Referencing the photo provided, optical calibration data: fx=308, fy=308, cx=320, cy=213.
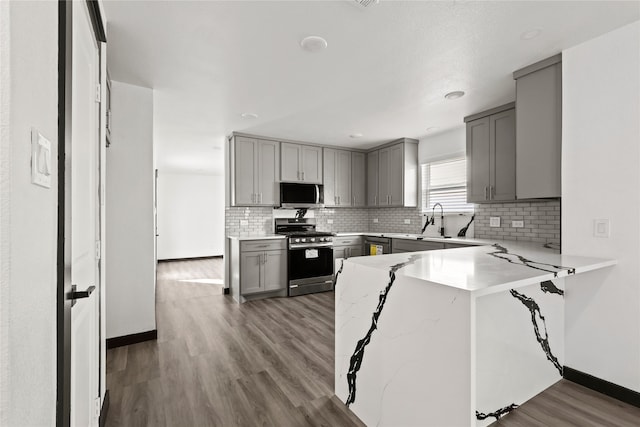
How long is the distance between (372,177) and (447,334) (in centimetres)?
452

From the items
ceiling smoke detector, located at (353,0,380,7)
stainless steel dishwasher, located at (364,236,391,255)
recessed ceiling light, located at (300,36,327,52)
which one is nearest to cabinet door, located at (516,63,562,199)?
ceiling smoke detector, located at (353,0,380,7)

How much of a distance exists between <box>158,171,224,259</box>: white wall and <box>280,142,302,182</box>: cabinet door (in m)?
4.69

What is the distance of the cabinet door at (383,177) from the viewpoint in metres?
5.29

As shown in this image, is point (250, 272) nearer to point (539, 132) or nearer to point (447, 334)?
point (447, 334)

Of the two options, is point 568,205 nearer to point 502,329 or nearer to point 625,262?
point 625,262

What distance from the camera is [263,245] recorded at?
14.6 ft

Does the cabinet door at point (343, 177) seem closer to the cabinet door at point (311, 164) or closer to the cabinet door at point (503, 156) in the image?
the cabinet door at point (311, 164)

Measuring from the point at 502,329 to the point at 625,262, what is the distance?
101 cm

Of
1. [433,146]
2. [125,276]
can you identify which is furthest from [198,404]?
[433,146]

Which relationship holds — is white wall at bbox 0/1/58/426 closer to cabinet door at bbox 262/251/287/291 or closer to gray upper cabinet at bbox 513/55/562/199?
gray upper cabinet at bbox 513/55/562/199

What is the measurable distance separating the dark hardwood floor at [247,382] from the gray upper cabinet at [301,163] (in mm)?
2300

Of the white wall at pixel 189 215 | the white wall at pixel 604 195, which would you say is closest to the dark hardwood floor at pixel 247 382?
the white wall at pixel 604 195

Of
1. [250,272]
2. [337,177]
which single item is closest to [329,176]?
[337,177]

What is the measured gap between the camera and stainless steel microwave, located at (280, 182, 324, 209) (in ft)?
16.2
